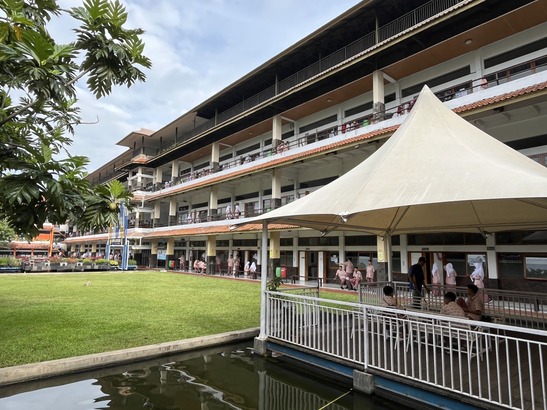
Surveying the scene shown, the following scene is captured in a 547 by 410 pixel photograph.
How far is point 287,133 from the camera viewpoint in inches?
1013

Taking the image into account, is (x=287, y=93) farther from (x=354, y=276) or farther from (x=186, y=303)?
(x=186, y=303)

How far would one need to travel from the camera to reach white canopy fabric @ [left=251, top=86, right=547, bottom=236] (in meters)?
4.61

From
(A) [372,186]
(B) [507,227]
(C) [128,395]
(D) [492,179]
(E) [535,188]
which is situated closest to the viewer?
(E) [535,188]

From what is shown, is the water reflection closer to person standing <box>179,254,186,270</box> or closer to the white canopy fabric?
the white canopy fabric

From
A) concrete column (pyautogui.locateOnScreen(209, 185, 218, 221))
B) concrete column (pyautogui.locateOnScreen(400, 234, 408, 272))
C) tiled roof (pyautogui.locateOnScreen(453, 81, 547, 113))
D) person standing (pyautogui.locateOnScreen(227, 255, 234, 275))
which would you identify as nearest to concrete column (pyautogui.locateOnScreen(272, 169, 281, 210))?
person standing (pyautogui.locateOnScreen(227, 255, 234, 275))

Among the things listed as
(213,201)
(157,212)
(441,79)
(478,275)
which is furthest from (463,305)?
(157,212)

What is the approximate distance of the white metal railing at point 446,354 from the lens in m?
3.99

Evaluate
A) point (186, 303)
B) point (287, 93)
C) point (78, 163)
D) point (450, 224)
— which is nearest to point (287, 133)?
point (287, 93)

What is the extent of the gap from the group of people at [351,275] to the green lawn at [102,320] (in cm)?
632

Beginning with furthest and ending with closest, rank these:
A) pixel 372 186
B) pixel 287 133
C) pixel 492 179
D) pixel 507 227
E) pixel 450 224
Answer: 1. pixel 287 133
2. pixel 450 224
3. pixel 507 227
4. pixel 372 186
5. pixel 492 179

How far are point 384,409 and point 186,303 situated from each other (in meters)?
8.66

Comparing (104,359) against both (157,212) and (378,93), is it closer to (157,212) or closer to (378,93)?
(378,93)

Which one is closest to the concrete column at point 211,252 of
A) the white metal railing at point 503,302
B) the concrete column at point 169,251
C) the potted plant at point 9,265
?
the concrete column at point 169,251

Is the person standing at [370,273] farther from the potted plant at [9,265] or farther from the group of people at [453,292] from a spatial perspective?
the potted plant at [9,265]
